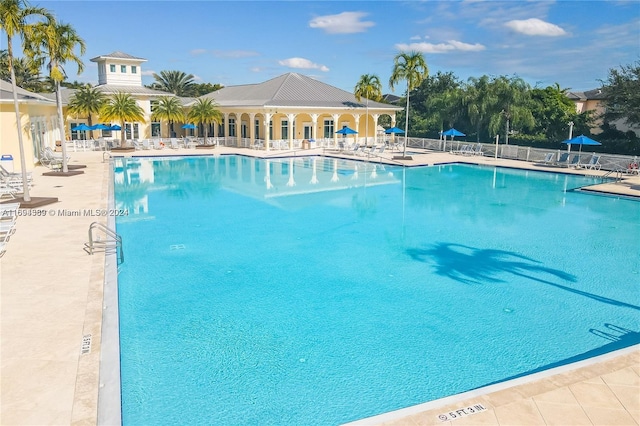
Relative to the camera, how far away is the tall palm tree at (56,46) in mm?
16859

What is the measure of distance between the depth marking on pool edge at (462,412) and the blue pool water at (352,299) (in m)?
0.97

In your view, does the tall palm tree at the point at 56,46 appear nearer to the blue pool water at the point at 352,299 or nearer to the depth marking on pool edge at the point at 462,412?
the blue pool water at the point at 352,299

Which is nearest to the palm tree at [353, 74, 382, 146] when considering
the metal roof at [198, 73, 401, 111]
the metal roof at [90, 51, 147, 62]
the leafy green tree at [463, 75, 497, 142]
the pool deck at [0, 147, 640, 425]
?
the metal roof at [198, 73, 401, 111]

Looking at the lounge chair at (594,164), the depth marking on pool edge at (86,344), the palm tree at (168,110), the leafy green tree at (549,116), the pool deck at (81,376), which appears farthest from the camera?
the palm tree at (168,110)

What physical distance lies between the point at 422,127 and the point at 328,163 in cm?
1507

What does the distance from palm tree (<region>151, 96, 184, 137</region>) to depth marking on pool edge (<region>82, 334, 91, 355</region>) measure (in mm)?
29133

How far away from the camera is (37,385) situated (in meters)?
4.93

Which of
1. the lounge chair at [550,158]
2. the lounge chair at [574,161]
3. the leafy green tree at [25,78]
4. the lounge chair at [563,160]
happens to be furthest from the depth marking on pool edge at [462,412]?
the leafy green tree at [25,78]

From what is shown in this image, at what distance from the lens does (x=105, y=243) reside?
10.2 meters

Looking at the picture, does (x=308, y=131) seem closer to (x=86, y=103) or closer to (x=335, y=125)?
(x=335, y=125)

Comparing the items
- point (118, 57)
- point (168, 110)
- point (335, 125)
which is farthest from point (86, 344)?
point (118, 57)

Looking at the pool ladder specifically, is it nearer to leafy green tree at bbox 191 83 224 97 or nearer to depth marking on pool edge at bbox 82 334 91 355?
depth marking on pool edge at bbox 82 334 91 355

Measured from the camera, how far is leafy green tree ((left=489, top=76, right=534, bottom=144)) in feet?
100

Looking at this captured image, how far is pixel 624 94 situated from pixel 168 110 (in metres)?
28.3
